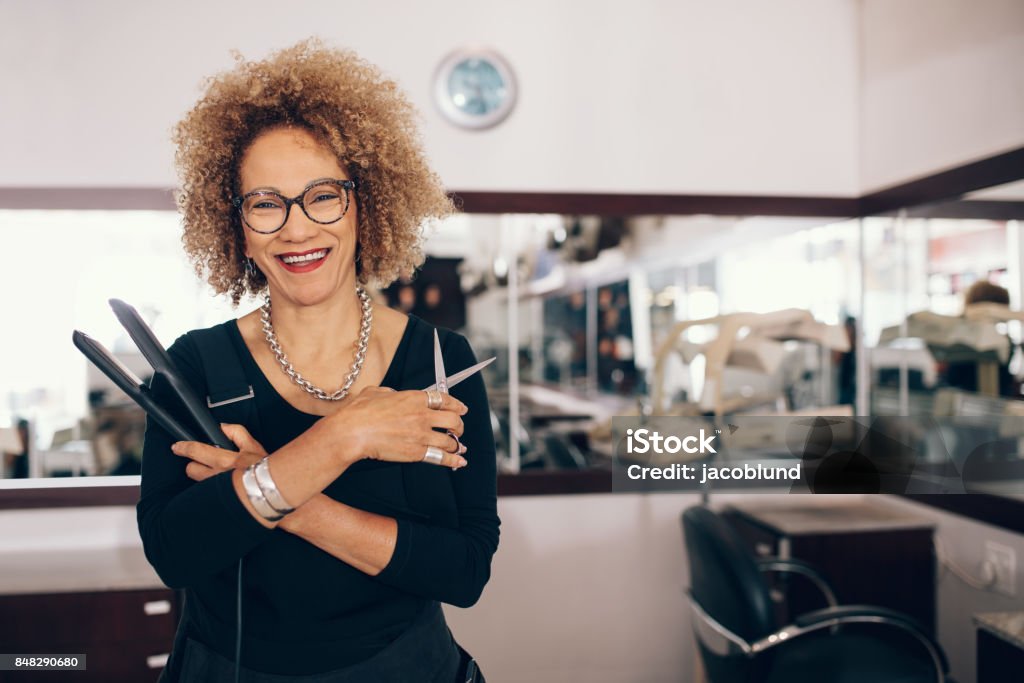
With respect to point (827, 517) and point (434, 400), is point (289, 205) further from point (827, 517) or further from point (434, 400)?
point (827, 517)

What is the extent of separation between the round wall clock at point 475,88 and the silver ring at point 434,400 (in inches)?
71.0

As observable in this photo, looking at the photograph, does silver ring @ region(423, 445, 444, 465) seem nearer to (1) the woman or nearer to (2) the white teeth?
(1) the woman

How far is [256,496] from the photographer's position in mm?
797

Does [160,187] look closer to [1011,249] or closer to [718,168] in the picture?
[718,168]

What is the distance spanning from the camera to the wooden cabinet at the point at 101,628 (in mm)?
2047

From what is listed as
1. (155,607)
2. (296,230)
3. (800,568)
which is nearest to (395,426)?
(296,230)

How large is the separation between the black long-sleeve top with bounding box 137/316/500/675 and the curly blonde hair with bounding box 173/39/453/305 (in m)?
0.18

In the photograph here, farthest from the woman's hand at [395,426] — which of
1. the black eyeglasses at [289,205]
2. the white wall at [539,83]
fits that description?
the white wall at [539,83]

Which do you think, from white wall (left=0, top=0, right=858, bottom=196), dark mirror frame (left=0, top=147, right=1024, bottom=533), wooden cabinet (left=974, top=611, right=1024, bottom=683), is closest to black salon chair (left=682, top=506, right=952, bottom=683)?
wooden cabinet (left=974, top=611, right=1024, bottom=683)

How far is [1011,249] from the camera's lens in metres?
2.05

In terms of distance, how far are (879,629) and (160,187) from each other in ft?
8.94

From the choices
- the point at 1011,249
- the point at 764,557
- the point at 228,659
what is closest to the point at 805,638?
the point at 764,557

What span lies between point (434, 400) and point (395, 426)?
2.6 inches

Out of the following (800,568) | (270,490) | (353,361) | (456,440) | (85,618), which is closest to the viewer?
(270,490)
